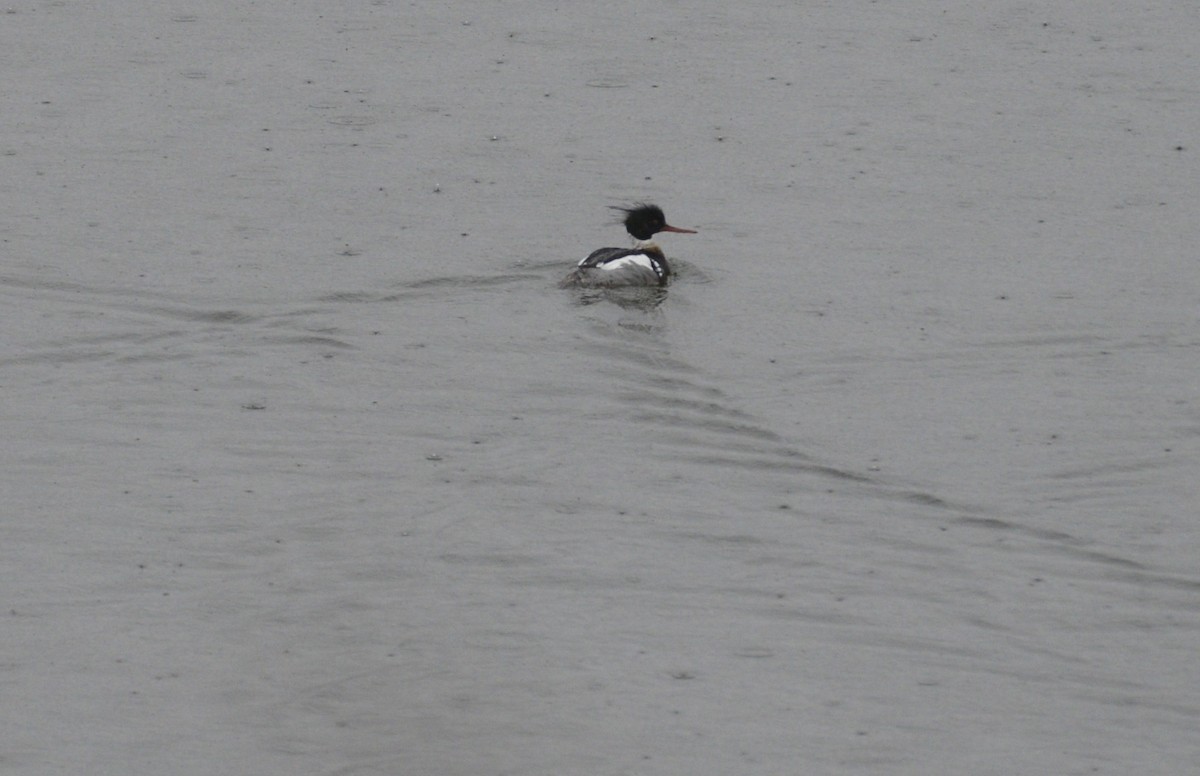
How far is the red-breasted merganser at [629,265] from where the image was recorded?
48.8 feet

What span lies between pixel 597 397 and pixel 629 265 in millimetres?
2437

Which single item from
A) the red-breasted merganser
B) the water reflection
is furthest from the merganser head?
the water reflection

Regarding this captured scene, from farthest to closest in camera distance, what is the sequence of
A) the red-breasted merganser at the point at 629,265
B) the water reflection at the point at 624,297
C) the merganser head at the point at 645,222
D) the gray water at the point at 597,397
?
1. the merganser head at the point at 645,222
2. the red-breasted merganser at the point at 629,265
3. the water reflection at the point at 624,297
4. the gray water at the point at 597,397

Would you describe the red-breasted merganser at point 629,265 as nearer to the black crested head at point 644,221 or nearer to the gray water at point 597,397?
the black crested head at point 644,221

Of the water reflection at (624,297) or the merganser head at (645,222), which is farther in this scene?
the merganser head at (645,222)

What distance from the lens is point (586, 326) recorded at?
14133 mm

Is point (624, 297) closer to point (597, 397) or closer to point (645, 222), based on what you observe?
point (645, 222)

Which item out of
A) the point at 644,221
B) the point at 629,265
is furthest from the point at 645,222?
the point at 629,265

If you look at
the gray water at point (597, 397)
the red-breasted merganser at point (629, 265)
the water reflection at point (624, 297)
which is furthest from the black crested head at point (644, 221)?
the water reflection at point (624, 297)

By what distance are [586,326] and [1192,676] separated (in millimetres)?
5979

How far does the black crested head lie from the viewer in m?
15.6

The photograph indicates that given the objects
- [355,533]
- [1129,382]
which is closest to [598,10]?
[1129,382]

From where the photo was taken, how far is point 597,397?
12625mm

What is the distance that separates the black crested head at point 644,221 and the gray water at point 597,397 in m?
0.35
